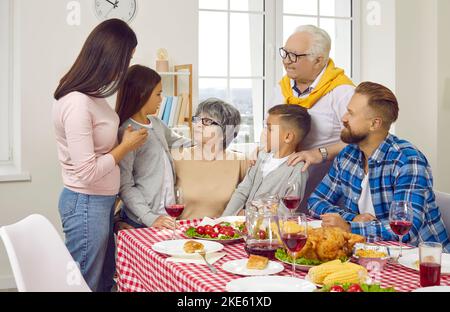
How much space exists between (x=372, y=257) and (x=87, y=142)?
4.08ft

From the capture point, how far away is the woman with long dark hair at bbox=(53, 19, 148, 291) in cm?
248

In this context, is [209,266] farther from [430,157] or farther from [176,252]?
[430,157]

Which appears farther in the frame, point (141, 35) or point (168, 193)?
point (141, 35)

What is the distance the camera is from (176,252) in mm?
1963

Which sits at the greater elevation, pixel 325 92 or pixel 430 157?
pixel 325 92

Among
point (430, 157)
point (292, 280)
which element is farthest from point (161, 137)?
point (430, 157)

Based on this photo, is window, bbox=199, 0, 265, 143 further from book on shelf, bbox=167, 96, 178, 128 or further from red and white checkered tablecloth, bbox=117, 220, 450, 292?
red and white checkered tablecloth, bbox=117, 220, 450, 292

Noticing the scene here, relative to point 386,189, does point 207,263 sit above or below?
below

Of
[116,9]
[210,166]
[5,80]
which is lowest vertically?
[210,166]

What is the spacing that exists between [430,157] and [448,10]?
111cm

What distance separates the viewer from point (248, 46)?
16.0ft

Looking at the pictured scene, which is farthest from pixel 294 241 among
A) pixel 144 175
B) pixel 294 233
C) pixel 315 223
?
pixel 144 175

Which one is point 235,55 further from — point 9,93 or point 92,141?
point 92,141

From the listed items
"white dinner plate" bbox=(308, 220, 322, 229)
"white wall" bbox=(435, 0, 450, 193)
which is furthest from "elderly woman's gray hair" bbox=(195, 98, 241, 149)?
"white wall" bbox=(435, 0, 450, 193)
